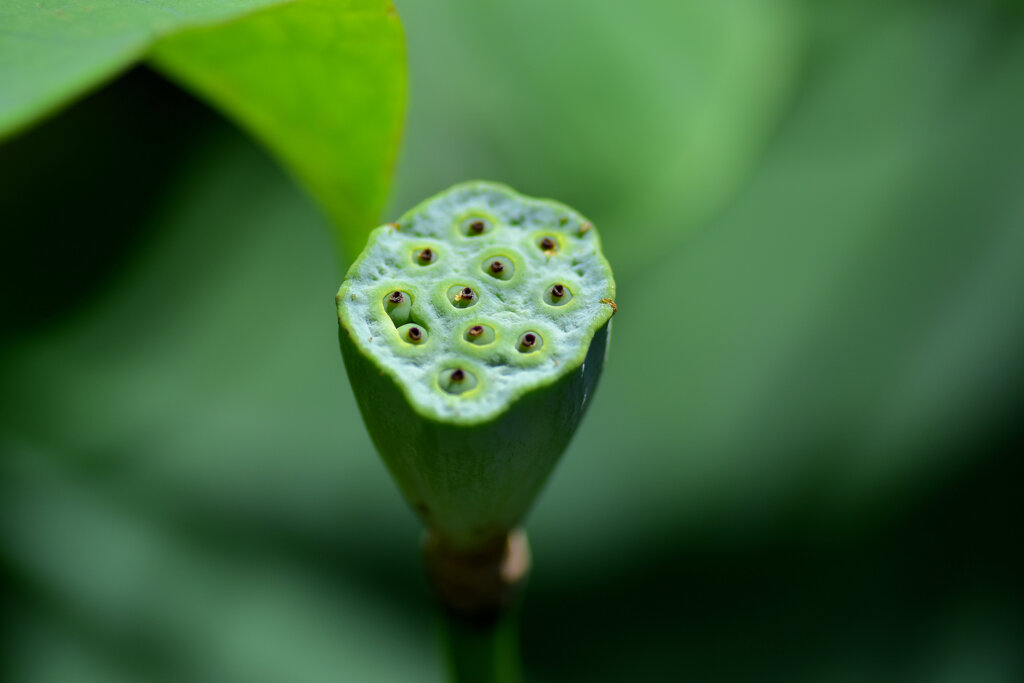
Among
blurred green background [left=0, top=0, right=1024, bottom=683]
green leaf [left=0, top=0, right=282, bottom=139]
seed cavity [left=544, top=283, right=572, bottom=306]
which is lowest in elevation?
blurred green background [left=0, top=0, right=1024, bottom=683]

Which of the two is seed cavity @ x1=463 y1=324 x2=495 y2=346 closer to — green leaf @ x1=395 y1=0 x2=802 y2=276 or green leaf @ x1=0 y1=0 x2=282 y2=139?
green leaf @ x1=0 y1=0 x2=282 y2=139

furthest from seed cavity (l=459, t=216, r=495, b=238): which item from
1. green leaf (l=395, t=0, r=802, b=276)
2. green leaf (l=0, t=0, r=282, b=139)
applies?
green leaf (l=395, t=0, r=802, b=276)

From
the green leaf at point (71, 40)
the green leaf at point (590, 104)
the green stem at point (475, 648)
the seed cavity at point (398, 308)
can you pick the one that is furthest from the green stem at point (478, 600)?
the green leaf at point (590, 104)

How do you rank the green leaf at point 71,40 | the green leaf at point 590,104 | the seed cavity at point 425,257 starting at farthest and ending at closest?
the green leaf at point 590,104 → the seed cavity at point 425,257 → the green leaf at point 71,40

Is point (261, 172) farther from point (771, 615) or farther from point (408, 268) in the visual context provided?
point (408, 268)

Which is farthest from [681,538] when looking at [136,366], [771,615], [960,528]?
[136,366]

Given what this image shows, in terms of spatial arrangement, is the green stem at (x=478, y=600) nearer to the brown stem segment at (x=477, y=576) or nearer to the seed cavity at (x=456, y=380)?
Answer: the brown stem segment at (x=477, y=576)

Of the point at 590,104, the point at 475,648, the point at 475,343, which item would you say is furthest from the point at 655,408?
the point at 475,343

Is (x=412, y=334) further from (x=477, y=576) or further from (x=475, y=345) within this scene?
(x=477, y=576)

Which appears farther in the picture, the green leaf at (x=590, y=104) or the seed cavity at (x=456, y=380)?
the green leaf at (x=590, y=104)
